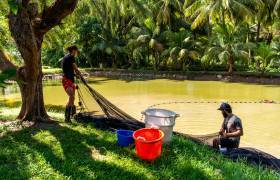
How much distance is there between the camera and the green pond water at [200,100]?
9898mm

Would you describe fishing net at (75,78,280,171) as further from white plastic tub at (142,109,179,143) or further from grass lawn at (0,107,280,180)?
white plastic tub at (142,109,179,143)

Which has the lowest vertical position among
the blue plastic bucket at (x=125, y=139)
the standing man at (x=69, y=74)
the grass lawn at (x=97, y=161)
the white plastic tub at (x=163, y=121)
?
the grass lawn at (x=97, y=161)

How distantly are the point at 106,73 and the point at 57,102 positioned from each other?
441 inches

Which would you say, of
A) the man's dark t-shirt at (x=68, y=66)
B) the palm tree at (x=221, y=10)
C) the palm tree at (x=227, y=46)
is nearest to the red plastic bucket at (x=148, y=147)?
the man's dark t-shirt at (x=68, y=66)

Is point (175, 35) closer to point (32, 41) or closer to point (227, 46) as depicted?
point (227, 46)

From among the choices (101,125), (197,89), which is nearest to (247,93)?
(197,89)

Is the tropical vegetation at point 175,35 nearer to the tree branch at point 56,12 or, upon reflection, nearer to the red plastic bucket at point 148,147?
the tree branch at point 56,12

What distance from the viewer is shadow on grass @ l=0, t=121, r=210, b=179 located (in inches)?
159

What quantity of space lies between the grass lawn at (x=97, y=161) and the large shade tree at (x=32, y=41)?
3.04 ft

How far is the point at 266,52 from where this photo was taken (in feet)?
67.7

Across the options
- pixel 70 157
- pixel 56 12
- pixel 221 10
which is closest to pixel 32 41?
pixel 56 12

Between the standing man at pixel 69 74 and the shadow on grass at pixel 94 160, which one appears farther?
the standing man at pixel 69 74

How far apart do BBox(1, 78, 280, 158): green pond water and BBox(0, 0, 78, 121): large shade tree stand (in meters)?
1.08

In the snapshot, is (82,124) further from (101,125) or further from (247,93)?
(247,93)
